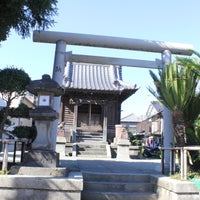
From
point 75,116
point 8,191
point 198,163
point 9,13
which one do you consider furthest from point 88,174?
point 75,116

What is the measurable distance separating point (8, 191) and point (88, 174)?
2073 mm

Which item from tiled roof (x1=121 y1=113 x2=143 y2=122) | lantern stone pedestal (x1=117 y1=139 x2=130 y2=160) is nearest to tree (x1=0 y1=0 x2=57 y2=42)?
lantern stone pedestal (x1=117 y1=139 x2=130 y2=160)

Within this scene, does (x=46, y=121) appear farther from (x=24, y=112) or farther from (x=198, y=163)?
(x=198, y=163)

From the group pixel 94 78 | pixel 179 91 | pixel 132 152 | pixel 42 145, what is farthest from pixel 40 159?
pixel 94 78

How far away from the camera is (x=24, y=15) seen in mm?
7918

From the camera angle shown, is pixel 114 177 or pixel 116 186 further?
pixel 114 177

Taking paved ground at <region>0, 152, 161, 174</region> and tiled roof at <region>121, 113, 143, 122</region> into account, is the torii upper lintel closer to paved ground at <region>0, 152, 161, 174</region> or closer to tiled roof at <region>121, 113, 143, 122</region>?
paved ground at <region>0, 152, 161, 174</region>

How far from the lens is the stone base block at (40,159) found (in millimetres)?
6883

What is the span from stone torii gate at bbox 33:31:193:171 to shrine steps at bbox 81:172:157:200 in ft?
7.80

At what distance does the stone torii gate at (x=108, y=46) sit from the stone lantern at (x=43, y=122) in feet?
6.11

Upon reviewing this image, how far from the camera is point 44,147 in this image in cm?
717

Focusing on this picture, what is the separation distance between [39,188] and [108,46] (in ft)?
18.8

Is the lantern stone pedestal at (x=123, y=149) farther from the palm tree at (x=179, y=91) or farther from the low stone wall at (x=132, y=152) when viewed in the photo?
the palm tree at (x=179, y=91)

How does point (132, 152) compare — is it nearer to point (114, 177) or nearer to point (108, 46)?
point (108, 46)
